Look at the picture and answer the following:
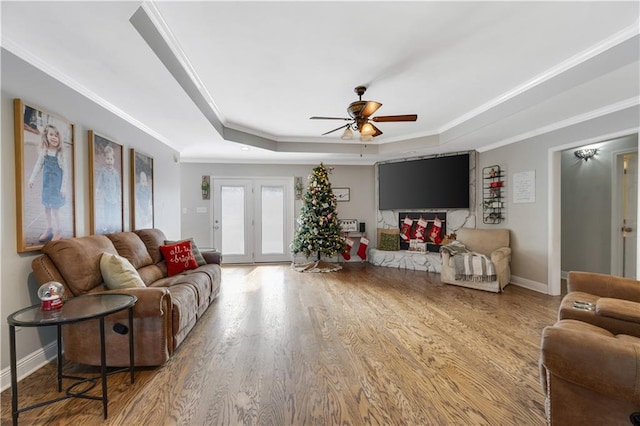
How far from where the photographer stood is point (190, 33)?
2334 millimetres

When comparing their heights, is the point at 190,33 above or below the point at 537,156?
above

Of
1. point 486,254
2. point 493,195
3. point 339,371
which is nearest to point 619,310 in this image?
point 339,371

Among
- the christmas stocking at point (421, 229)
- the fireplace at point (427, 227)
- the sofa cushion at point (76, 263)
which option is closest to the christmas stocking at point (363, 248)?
the fireplace at point (427, 227)

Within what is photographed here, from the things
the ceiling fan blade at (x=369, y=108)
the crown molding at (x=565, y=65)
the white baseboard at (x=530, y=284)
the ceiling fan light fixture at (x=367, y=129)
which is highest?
the crown molding at (x=565, y=65)

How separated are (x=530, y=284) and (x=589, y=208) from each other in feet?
5.32

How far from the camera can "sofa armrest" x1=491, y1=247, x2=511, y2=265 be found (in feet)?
14.6

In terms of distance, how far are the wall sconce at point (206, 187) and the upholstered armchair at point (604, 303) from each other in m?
6.35

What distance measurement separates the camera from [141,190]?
407 centimetres

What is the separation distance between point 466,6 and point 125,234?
12.4ft

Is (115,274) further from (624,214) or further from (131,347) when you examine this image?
(624,214)

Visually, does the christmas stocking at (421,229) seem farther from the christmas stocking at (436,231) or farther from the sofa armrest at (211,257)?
the sofa armrest at (211,257)

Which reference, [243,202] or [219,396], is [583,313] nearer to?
[219,396]

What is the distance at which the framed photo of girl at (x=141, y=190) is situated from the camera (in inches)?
152

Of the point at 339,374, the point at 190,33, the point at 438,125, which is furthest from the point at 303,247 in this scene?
the point at 190,33
